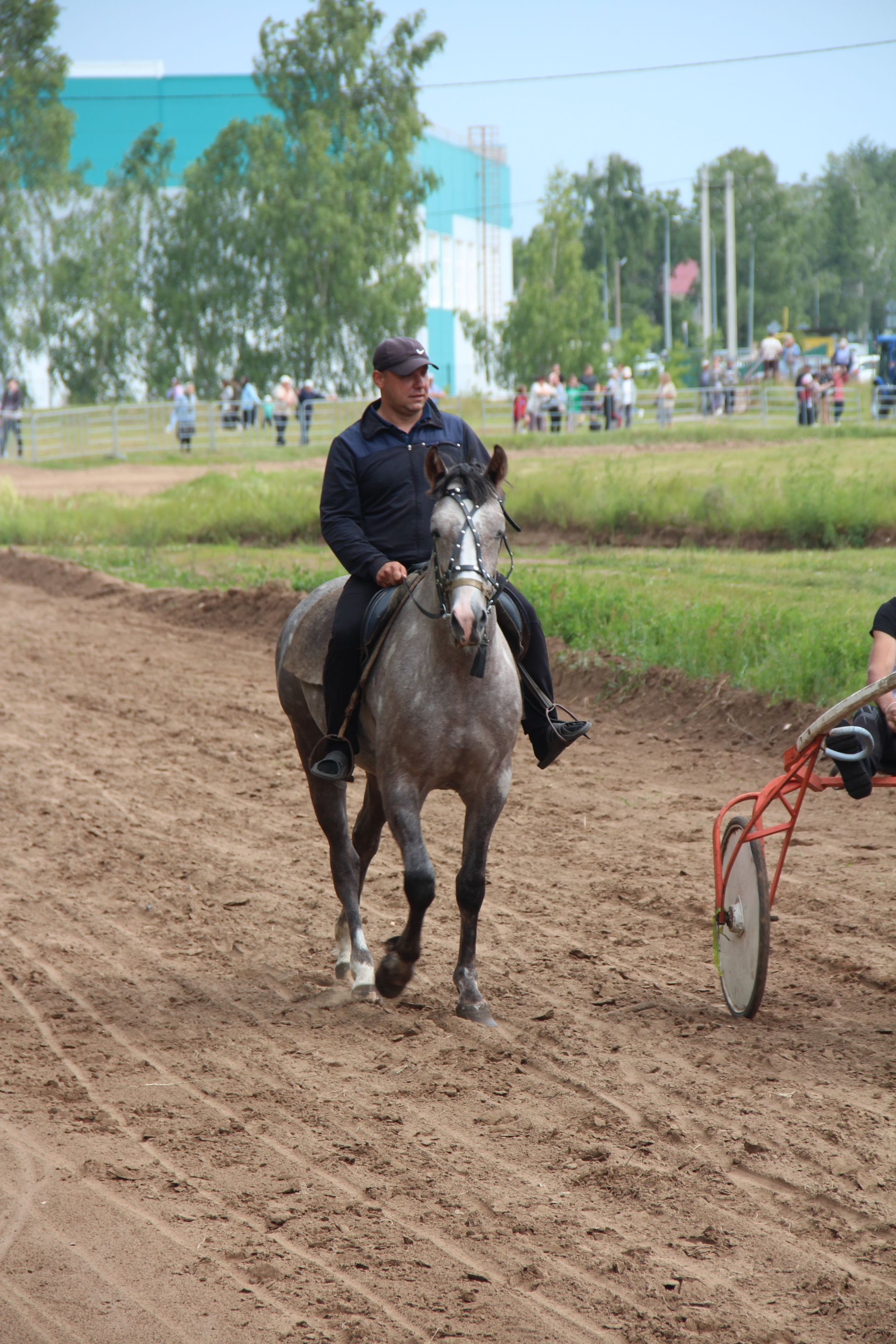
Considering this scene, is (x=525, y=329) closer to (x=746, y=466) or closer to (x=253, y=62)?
(x=253, y=62)

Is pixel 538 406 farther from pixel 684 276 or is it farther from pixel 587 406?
pixel 684 276

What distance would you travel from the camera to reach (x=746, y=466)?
72.2 ft

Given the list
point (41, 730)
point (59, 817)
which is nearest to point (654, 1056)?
point (59, 817)

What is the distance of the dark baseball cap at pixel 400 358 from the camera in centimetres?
578

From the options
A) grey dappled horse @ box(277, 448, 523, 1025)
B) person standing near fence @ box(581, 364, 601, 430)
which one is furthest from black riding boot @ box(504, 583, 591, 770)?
person standing near fence @ box(581, 364, 601, 430)

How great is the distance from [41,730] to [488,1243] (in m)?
7.97

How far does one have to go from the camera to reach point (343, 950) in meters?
6.34

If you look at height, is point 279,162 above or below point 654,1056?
above

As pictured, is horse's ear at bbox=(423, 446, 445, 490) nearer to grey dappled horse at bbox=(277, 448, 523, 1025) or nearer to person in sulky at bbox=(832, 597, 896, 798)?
grey dappled horse at bbox=(277, 448, 523, 1025)

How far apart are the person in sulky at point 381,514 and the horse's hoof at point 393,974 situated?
84cm

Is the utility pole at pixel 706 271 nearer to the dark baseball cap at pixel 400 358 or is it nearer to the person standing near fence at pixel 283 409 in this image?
the person standing near fence at pixel 283 409

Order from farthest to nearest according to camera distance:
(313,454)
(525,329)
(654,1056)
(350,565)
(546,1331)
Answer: (525,329) → (313,454) → (350,565) → (654,1056) → (546,1331)

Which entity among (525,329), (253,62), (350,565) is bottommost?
(350,565)

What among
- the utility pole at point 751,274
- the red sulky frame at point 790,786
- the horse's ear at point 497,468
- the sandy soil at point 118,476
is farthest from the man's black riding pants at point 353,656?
the utility pole at point 751,274
